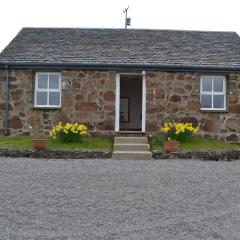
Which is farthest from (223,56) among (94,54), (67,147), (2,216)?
(2,216)

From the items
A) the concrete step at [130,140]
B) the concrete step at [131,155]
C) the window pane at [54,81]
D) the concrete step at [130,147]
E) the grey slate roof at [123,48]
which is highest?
the grey slate roof at [123,48]

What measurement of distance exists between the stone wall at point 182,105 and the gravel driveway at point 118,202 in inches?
203

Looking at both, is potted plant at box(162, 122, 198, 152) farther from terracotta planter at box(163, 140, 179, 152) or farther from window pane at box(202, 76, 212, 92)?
window pane at box(202, 76, 212, 92)

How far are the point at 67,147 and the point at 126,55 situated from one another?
17.4 ft

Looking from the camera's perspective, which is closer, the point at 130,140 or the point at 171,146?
the point at 171,146

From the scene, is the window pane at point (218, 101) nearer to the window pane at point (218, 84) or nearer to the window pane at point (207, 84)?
the window pane at point (218, 84)

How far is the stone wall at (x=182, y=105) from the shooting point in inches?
626

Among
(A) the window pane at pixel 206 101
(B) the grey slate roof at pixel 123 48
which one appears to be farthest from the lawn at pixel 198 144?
(B) the grey slate roof at pixel 123 48

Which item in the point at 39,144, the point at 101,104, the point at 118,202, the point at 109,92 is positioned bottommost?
the point at 118,202

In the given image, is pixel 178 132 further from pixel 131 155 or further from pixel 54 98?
pixel 54 98

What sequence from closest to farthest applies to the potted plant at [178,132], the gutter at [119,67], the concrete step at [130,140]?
the potted plant at [178,132] → the concrete step at [130,140] → the gutter at [119,67]

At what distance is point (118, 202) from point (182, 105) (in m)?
9.55

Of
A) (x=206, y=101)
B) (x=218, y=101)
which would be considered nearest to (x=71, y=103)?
(x=206, y=101)

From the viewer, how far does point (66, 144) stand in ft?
45.3
